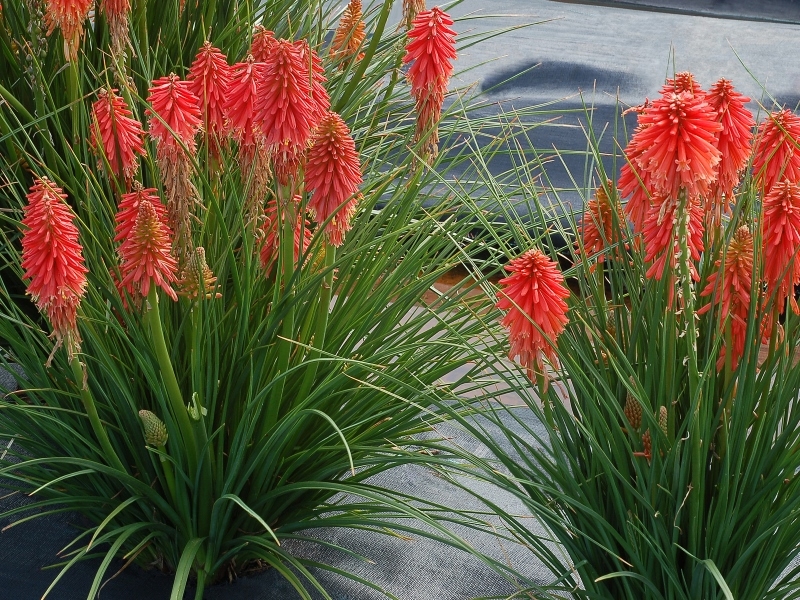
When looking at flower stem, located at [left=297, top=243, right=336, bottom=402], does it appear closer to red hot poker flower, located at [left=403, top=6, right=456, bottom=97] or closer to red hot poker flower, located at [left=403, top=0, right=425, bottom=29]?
red hot poker flower, located at [left=403, top=6, right=456, bottom=97]

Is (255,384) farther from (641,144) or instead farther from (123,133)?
(641,144)

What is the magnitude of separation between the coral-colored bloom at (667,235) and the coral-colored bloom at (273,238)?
36 cm

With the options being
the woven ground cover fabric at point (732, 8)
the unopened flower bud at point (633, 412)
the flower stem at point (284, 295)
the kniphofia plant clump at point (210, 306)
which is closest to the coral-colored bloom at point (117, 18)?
the kniphofia plant clump at point (210, 306)

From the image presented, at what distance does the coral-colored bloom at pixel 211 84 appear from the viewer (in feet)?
3.12

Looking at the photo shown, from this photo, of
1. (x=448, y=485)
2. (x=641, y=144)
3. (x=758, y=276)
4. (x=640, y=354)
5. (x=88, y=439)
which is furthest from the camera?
→ (x=448, y=485)

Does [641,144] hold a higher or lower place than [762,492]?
higher

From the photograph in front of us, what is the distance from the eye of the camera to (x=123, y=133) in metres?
0.96

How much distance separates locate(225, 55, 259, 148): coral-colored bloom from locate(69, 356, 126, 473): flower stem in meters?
0.26

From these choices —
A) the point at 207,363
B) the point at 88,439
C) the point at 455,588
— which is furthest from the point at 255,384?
the point at 455,588

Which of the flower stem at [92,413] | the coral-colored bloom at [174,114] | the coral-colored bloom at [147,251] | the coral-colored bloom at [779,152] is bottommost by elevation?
A: the flower stem at [92,413]

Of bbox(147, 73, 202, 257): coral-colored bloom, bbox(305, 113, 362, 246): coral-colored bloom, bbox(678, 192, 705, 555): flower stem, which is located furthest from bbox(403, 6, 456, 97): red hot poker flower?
bbox(678, 192, 705, 555): flower stem

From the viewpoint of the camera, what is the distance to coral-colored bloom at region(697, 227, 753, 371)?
870 mm

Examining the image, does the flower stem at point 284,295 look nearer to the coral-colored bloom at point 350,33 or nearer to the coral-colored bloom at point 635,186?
the coral-colored bloom at point 635,186

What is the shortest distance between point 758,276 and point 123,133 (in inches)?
24.5
